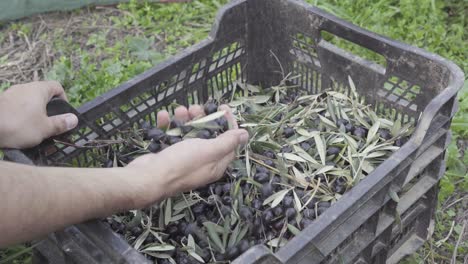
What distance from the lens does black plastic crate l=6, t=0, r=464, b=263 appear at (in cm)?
136

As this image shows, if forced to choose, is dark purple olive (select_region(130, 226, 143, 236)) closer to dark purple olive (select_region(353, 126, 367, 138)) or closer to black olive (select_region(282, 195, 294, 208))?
black olive (select_region(282, 195, 294, 208))

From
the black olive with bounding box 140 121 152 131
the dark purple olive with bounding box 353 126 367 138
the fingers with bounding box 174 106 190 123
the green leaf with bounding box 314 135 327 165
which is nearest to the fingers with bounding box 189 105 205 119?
the fingers with bounding box 174 106 190 123

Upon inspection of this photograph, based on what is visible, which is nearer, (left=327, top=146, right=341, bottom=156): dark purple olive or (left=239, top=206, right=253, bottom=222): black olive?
(left=239, top=206, right=253, bottom=222): black olive

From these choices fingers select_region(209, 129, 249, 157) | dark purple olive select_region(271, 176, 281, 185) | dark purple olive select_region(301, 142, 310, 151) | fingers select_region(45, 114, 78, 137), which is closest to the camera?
fingers select_region(209, 129, 249, 157)

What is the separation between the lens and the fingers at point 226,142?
4.74 feet

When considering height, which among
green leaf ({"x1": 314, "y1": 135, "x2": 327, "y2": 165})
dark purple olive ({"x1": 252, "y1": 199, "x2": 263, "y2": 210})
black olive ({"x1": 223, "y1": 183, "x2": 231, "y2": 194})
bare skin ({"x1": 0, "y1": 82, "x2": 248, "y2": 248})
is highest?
bare skin ({"x1": 0, "y1": 82, "x2": 248, "y2": 248})

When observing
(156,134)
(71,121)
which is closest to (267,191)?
(156,134)

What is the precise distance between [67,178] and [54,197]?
5cm

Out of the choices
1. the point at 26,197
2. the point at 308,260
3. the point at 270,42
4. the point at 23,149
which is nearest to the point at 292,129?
the point at 270,42

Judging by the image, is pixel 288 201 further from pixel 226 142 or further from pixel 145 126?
pixel 145 126

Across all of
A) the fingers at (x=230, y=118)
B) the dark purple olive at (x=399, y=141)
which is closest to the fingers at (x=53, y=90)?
the fingers at (x=230, y=118)

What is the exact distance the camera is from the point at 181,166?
4.50ft

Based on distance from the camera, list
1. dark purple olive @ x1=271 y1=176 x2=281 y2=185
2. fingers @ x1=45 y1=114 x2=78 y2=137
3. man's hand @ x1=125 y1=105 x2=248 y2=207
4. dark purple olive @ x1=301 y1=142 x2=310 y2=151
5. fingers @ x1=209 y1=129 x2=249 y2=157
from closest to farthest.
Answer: man's hand @ x1=125 y1=105 x2=248 y2=207
fingers @ x1=209 y1=129 x2=249 y2=157
fingers @ x1=45 y1=114 x2=78 y2=137
dark purple olive @ x1=271 y1=176 x2=281 y2=185
dark purple olive @ x1=301 y1=142 x2=310 y2=151

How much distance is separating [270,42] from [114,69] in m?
0.81
